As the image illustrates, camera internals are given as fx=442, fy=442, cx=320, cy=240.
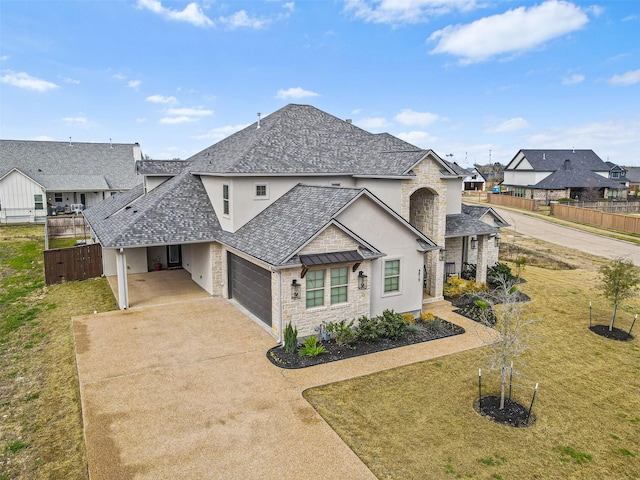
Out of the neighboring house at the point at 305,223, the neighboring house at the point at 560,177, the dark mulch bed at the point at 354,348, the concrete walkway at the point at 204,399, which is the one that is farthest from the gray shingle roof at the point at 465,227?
the neighboring house at the point at 560,177

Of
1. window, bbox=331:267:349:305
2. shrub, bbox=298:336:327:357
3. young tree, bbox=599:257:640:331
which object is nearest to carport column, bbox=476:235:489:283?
young tree, bbox=599:257:640:331

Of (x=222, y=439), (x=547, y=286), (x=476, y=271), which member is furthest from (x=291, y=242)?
(x=547, y=286)

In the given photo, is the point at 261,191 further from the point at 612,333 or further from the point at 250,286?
the point at 612,333

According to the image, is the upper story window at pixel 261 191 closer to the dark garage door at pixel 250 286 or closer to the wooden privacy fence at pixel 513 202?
the dark garage door at pixel 250 286

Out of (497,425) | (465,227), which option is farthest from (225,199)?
(497,425)

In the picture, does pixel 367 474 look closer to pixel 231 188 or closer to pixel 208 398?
pixel 208 398

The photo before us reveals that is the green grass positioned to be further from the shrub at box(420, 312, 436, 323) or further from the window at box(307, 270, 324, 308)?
the shrub at box(420, 312, 436, 323)
